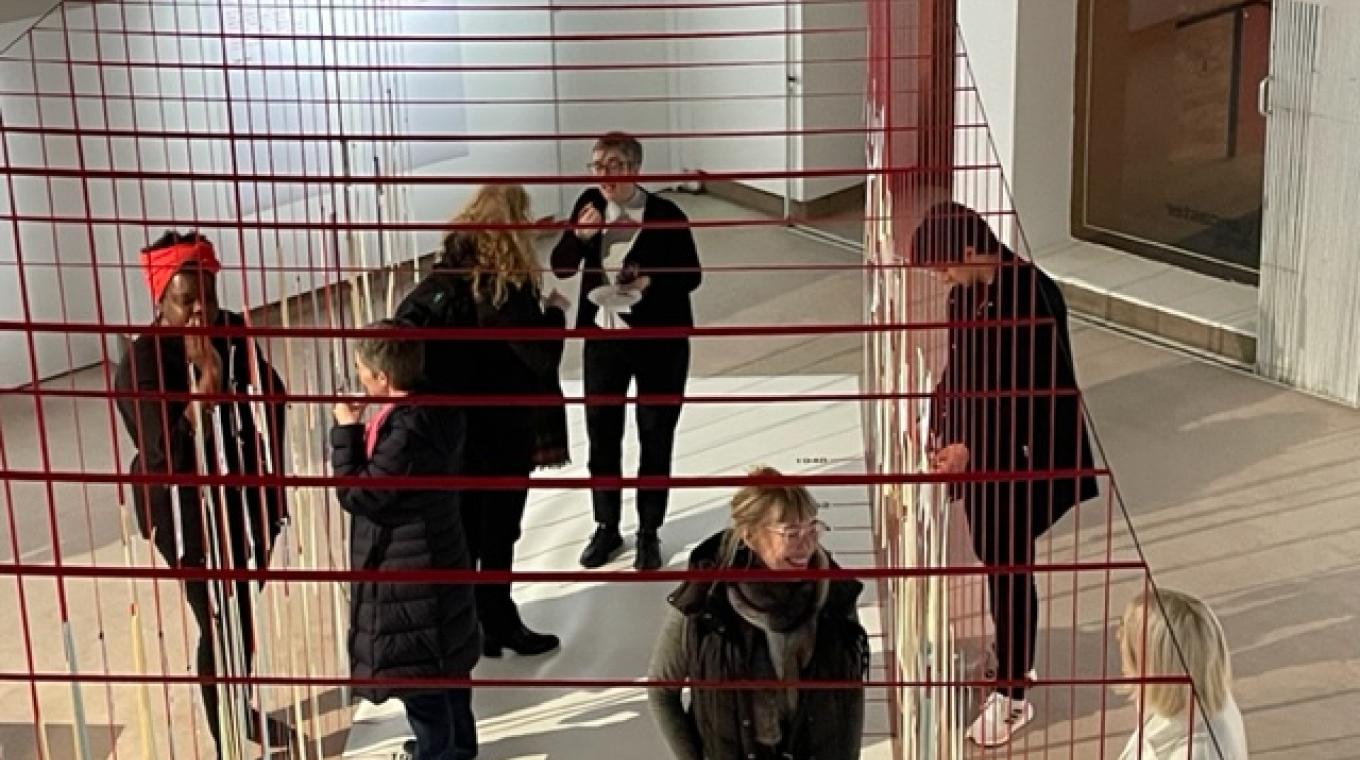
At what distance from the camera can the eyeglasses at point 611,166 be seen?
383 cm

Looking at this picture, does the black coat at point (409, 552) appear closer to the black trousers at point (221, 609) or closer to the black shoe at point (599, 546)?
the black trousers at point (221, 609)

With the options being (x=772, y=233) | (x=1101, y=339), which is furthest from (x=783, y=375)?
(x=772, y=233)

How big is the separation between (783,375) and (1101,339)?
0.90 m

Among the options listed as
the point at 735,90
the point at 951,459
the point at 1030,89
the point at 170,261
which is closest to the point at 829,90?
the point at 735,90

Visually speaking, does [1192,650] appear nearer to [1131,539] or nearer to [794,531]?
[794,531]

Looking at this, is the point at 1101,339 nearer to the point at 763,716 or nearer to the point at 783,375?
the point at 783,375

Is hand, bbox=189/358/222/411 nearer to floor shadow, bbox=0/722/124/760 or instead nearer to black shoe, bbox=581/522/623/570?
floor shadow, bbox=0/722/124/760

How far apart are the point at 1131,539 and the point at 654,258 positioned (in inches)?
46.1

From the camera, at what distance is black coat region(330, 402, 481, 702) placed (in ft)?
10.1

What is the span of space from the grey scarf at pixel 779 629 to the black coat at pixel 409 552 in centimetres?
75

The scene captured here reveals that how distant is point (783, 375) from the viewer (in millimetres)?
5227

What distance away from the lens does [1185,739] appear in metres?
2.16

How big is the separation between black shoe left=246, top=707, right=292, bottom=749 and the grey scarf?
1.04 m

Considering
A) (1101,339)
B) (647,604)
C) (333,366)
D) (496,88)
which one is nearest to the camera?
(333,366)
